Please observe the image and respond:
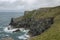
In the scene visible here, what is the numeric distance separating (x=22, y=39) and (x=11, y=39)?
318 inches

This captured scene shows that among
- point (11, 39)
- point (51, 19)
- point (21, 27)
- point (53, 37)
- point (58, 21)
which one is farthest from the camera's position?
point (21, 27)

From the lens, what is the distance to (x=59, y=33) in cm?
10769

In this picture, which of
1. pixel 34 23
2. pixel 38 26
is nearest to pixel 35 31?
pixel 38 26

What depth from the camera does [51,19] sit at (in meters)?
161

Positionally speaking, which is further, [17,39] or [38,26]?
[38,26]

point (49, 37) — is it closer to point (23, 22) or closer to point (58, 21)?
point (58, 21)

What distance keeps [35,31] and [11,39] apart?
81.4 feet

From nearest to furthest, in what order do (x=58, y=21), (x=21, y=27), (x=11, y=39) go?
(x=11, y=39), (x=58, y=21), (x=21, y=27)

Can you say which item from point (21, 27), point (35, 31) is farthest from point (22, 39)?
point (21, 27)

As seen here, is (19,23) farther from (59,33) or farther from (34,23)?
(59,33)

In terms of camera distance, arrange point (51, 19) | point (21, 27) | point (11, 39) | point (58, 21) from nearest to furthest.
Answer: point (11, 39)
point (58, 21)
point (51, 19)
point (21, 27)

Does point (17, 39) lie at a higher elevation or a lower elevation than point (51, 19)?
lower

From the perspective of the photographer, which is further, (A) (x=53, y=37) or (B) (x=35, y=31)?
(B) (x=35, y=31)

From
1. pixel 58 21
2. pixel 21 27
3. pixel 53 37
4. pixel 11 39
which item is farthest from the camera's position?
pixel 21 27
